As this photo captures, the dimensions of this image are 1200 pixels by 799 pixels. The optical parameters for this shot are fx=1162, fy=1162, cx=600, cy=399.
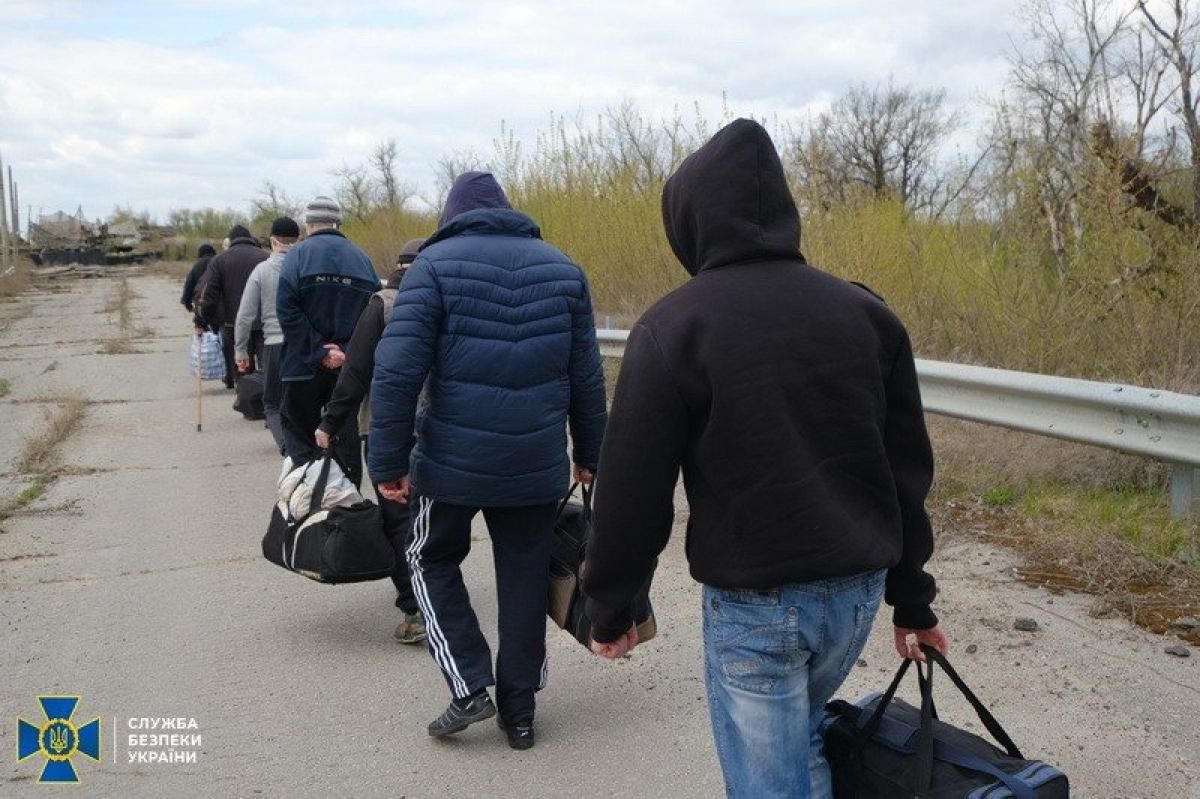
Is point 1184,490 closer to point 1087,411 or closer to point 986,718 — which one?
point 1087,411

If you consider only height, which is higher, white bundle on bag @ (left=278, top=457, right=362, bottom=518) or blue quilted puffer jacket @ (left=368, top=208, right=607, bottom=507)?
blue quilted puffer jacket @ (left=368, top=208, right=607, bottom=507)

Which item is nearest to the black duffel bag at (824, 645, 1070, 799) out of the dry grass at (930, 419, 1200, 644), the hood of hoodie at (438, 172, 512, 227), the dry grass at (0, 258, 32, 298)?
the hood of hoodie at (438, 172, 512, 227)

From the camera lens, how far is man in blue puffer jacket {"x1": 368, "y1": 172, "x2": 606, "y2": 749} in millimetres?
4238

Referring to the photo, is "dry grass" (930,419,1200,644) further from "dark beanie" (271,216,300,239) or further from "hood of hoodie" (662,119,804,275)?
"dark beanie" (271,216,300,239)

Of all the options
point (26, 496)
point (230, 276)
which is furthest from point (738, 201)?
point (230, 276)

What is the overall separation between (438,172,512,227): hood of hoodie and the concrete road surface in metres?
2.00

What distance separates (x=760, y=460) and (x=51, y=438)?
393 inches

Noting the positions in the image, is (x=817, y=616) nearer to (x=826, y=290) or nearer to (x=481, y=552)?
(x=826, y=290)

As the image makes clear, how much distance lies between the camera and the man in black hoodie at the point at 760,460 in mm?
2480

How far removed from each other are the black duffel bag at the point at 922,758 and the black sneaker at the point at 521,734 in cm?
185

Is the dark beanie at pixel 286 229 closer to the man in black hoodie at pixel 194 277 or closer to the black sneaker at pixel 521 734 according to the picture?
the black sneaker at pixel 521 734

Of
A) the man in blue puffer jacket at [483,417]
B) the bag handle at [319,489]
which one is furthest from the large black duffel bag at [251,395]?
the man in blue puffer jacket at [483,417]

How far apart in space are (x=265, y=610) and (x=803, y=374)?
427 cm

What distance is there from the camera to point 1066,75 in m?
12.9
